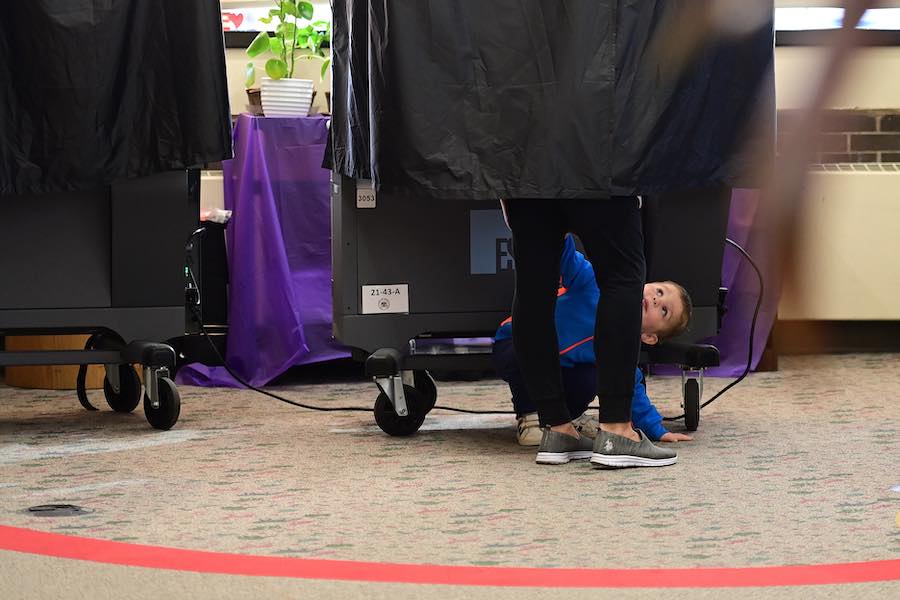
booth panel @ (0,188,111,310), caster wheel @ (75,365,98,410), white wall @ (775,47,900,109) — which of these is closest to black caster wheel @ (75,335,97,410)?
caster wheel @ (75,365,98,410)

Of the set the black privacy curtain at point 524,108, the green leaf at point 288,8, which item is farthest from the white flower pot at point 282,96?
the black privacy curtain at point 524,108

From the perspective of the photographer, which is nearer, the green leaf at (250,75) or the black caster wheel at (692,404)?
the black caster wheel at (692,404)

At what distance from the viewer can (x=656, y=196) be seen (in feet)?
9.56

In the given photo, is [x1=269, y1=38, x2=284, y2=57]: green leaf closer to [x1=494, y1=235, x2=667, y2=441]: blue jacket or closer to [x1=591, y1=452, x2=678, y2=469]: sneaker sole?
[x1=494, y1=235, x2=667, y2=441]: blue jacket

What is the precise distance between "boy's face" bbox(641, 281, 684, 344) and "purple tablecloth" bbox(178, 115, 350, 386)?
1.39m

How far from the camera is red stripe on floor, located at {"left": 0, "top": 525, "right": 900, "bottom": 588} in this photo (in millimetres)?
1509

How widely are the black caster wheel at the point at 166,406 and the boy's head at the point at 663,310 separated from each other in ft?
3.70

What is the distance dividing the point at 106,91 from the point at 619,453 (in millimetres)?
1431

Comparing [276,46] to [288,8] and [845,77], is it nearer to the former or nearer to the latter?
[288,8]

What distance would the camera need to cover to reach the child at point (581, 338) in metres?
2.66

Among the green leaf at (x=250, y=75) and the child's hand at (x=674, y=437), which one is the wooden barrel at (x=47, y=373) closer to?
the green leaf at (x=250, y=75)

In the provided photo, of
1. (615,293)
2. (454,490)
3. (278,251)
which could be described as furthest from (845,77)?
(278,251)

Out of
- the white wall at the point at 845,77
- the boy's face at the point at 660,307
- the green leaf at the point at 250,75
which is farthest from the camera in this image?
the green leaf at the point at 250,75

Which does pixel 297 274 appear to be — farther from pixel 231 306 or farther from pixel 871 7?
pixel 871 7
